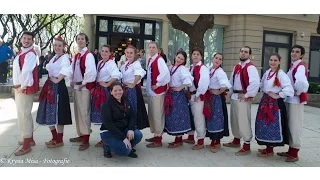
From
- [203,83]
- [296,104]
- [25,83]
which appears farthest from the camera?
[203,83]

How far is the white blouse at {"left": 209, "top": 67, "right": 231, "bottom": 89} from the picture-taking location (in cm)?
507

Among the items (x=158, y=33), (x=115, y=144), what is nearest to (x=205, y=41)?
(x=158, y=33)

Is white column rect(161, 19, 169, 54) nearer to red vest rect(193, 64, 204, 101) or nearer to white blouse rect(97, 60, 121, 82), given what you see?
red vest rect(193, 64, 204, 101)

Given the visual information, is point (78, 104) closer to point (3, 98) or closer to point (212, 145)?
point (212, 145)

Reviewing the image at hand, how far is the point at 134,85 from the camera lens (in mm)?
5121

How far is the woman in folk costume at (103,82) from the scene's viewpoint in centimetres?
500

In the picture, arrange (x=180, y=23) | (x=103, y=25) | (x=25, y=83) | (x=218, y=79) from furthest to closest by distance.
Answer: (x=103, y=25), (x=180, y=23), (x=218, y=79), (x=25, y=83)

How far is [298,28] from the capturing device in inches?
696

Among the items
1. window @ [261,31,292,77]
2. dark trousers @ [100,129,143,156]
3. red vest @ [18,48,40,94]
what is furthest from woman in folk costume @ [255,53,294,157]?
window @ [261,31,292,77]

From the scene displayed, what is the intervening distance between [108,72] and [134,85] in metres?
0.45

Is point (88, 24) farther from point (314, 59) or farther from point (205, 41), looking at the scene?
point (314, 59)

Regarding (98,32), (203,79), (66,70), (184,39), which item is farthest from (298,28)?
(66,70)

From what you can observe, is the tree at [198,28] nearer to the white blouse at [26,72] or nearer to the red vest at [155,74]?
the red vest at [155,74]
